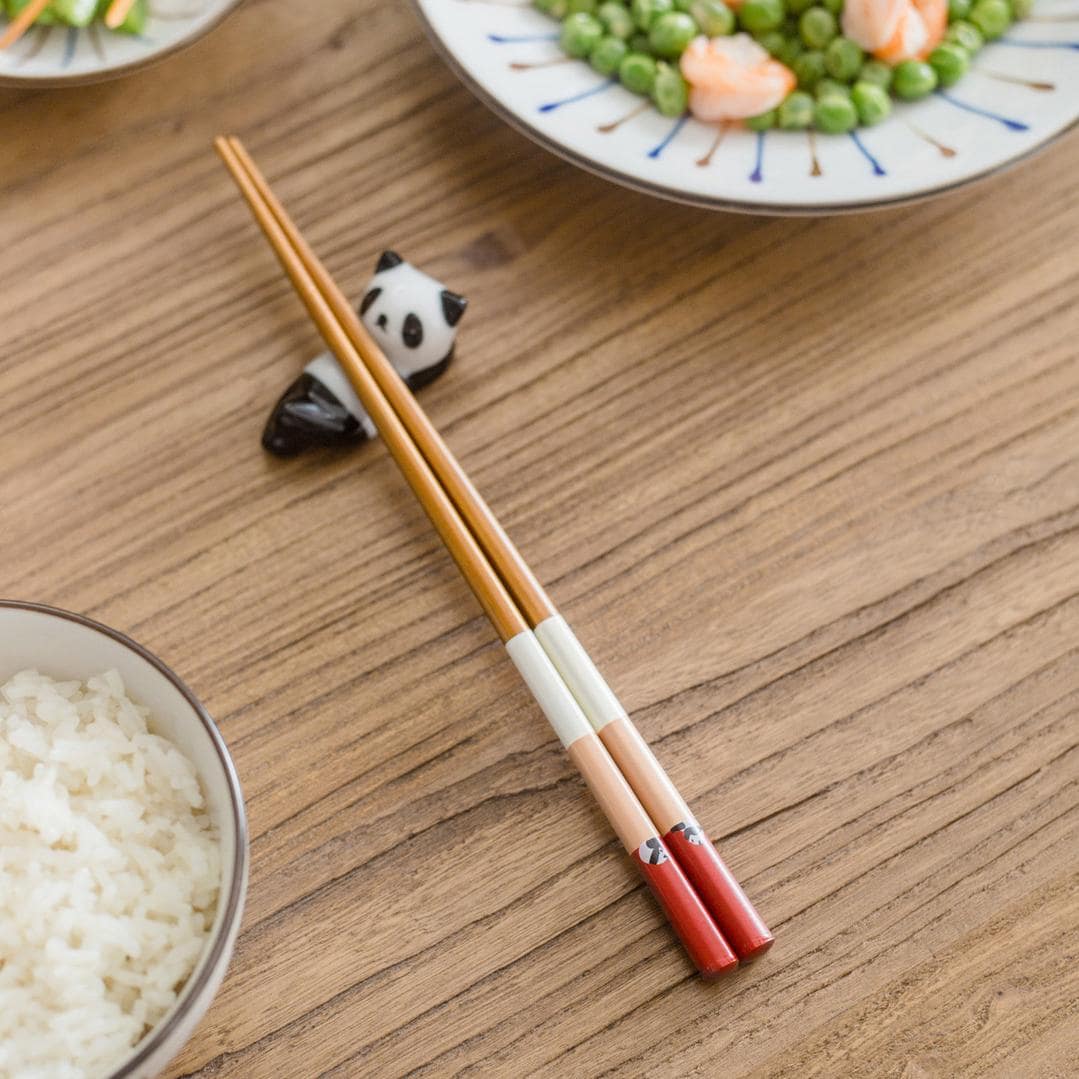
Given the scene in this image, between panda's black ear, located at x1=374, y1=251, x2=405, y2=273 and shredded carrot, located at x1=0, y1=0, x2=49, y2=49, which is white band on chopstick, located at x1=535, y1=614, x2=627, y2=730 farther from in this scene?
shredded carrot, located at x1=0, y1=0, x2=49, y2=49

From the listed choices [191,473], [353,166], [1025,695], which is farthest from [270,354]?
[1025,695]

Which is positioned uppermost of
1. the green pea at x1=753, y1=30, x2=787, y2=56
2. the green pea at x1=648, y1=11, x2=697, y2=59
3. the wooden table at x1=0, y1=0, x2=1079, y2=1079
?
the green pea at x1=648, y1=11, x2=697, y2=59

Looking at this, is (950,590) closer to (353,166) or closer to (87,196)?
(353,166)

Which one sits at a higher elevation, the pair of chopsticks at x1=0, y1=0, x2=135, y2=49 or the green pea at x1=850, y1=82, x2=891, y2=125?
the pair of chopsticks at x1=0, y1=0, x2=135, y2=49

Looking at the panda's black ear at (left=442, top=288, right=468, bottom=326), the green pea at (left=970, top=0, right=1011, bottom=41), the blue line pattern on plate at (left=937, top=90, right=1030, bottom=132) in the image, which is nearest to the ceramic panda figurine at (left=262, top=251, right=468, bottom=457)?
the panda's black ear at (left=442, top=288, right=468, bottom=326)

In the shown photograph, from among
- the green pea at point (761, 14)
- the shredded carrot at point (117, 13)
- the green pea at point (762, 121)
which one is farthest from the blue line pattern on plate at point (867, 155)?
the shredded carrot at point (117, 13)

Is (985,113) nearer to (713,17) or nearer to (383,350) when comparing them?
(713,17)

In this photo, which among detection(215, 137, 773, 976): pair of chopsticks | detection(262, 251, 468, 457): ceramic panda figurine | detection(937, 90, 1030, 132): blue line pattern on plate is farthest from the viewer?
detection(937, 90, 1030, 132): blue line pattern on plate
